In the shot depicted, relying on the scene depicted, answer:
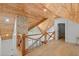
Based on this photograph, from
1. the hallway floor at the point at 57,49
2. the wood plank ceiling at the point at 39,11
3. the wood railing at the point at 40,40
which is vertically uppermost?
the wood plank ceiling at the point at 39,11

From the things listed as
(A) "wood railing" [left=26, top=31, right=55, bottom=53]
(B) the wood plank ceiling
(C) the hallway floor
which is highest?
(B) the wood plank ceiling

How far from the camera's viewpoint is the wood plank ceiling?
2.16 m

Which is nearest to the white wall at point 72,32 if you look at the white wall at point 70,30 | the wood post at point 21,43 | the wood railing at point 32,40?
the white wall at point 70,30

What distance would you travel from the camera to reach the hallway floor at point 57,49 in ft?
7.11

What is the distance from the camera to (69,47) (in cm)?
218

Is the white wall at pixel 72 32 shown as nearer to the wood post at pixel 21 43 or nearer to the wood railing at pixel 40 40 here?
the wood railing at pixel 40 40

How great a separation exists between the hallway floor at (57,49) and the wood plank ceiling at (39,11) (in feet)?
1.25

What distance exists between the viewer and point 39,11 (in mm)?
2184

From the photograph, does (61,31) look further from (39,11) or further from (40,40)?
(39,11)

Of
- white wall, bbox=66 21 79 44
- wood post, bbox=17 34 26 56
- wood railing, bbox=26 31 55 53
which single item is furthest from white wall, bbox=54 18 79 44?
wood post, bbox=17 34 26 56

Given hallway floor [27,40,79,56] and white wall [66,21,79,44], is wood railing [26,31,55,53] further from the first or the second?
white wall [66,21,79,44]

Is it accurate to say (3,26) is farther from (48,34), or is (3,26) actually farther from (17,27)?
(48,34)

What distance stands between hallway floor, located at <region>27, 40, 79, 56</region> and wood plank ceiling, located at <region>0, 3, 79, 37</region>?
382 mm

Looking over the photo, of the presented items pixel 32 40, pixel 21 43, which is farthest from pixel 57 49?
pixel 21 43
